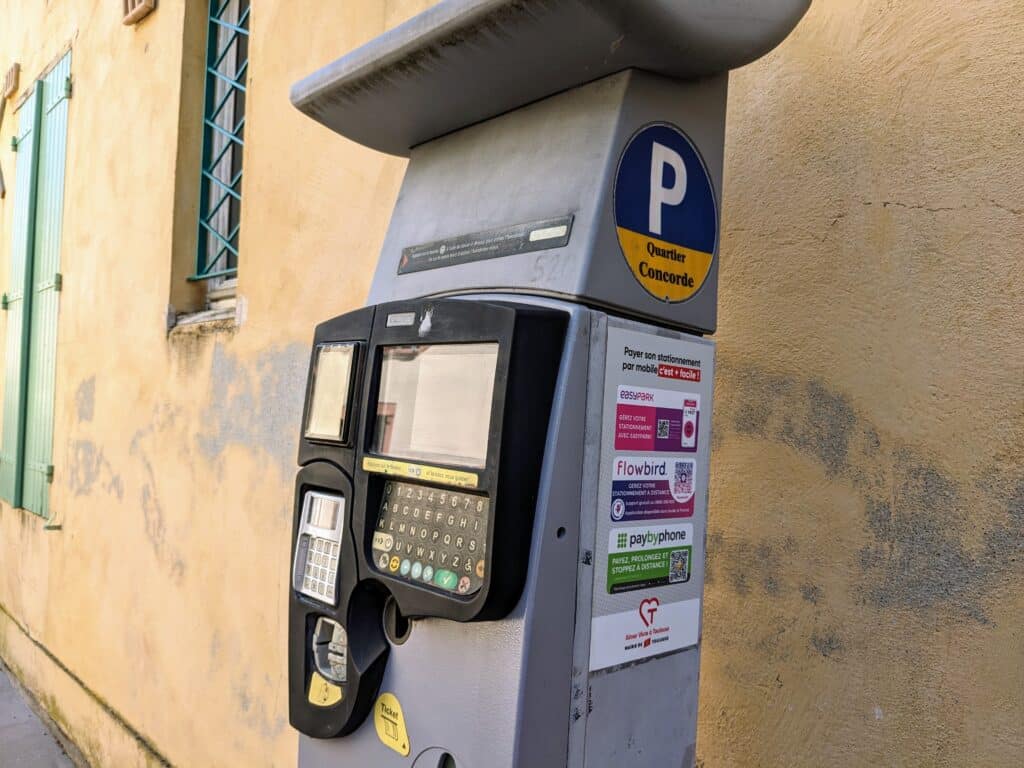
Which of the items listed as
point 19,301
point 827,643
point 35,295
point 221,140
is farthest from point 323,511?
point 19,301

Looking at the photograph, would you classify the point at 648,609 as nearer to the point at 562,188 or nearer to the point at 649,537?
the point at 649,537

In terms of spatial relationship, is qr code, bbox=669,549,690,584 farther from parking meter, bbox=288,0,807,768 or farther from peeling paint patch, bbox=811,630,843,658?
peeling paint patch, bbox=811,630,843,658

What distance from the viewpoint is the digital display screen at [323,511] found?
1580 millimetres

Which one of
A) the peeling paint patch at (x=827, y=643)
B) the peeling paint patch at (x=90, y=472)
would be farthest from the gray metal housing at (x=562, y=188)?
the peeling paint patch at (x=90, y=472)

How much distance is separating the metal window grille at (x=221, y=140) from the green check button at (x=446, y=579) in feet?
9.59

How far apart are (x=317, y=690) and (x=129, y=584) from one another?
119 inches

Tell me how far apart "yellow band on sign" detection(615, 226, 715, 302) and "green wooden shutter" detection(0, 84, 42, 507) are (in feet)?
18.4

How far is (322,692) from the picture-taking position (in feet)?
5.14

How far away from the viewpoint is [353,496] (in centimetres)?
150

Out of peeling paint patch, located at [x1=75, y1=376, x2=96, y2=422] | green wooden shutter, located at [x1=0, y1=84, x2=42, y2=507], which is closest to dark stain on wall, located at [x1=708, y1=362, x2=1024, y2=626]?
peeling paint patch, located at [x1=75, y1=376, x2=96, y2=422]

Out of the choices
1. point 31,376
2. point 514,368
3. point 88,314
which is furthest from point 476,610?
point 31,376

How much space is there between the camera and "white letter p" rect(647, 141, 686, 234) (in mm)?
1413

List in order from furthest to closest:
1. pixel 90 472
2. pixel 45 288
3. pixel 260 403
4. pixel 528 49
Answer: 1. pixel 45 288
2. pixel 90 472
3. pixel 260 403
4. pixel 528 49

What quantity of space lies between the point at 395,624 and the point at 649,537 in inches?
17.0
